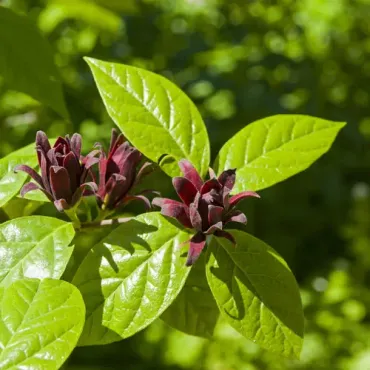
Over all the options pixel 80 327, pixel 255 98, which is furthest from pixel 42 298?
pixel 255 98

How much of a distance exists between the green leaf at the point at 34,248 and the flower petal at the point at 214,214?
0.54 ft

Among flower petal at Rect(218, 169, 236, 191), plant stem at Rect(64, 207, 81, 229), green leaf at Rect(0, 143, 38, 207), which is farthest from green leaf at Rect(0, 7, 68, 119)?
flower petal at Rect(218, 169, 236, 191)

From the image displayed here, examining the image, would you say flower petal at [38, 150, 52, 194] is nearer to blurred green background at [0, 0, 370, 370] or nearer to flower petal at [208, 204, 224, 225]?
flower petal at [208, 204, 224, 225]

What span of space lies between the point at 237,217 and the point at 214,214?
3 centimetres

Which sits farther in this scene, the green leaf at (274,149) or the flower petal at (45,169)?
the green leaf at (274,149)

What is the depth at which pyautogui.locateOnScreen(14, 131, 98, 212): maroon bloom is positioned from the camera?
746 mm

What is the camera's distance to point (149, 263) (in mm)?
770

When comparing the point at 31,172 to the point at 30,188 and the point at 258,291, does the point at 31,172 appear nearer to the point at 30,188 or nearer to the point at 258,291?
the point at 30,188

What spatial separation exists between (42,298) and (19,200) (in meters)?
0.29

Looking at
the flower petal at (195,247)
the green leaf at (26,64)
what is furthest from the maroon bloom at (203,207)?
the green leaf at (26,64)

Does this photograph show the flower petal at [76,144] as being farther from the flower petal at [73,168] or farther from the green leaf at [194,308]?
the green leaf at [194,308]

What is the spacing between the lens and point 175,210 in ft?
2.45

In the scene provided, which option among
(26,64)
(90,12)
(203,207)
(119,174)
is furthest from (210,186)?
(90,12)

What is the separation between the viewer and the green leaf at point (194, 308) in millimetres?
955
